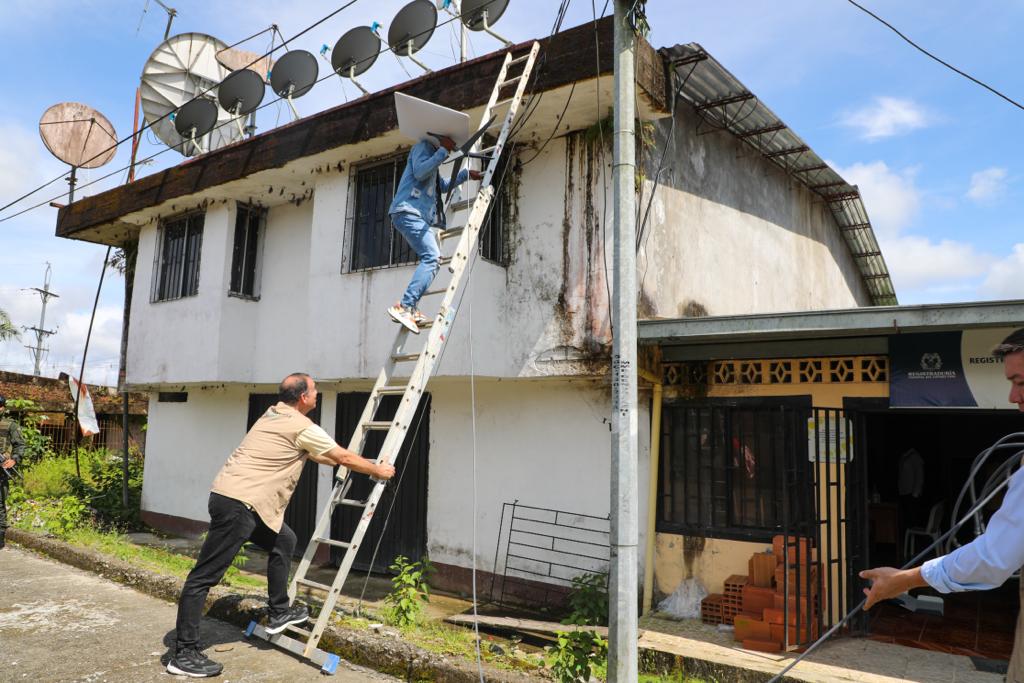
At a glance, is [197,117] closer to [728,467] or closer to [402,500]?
[402,500]

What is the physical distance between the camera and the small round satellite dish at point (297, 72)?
9922 millimetres

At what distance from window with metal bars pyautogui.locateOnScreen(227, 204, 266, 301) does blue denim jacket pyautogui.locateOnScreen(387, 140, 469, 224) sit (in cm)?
531

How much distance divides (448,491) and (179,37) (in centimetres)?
939

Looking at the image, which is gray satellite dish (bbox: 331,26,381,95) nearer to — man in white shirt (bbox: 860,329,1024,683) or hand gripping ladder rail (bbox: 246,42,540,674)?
hand gripping ladder rail (bbox: 246,42,540,674)

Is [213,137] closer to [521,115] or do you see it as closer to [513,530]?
[521,115]

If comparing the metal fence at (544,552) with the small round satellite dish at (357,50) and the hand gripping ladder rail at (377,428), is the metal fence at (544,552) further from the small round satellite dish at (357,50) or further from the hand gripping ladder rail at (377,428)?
the small round satellite dish at (357,50)

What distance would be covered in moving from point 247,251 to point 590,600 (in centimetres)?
716

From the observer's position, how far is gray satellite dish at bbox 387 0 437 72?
27.5 feet

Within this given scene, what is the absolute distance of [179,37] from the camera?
12.1 meters

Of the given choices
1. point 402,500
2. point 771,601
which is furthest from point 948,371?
point 402,500

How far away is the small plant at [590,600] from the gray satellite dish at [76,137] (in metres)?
11.3

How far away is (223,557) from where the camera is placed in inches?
187

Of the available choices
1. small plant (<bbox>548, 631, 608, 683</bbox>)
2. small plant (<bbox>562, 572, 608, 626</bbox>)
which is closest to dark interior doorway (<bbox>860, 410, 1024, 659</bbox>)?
small plant (<bbox>562, 572, 608, 626</bbox>)

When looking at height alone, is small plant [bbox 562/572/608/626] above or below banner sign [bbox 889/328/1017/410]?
below
